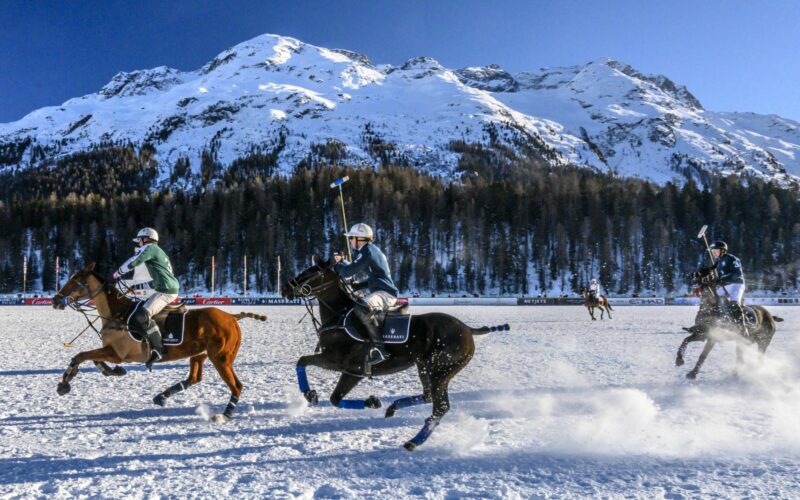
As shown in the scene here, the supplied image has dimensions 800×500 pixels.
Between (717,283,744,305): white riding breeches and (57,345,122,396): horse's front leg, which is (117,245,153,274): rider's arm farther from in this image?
(717,283,744,305): white riding breeches

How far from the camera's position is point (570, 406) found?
26.5 ft

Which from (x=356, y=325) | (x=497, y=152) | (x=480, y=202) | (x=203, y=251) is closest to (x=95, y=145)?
(x=203, y=251)

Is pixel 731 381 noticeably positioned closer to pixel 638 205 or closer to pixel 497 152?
pixel 638 205

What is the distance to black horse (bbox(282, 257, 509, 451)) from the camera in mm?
6668

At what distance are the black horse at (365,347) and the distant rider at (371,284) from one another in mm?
138

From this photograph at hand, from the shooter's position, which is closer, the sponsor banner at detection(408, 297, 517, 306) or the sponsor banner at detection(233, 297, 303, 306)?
the sponsor banner at detection(233, 297, 303, 306)

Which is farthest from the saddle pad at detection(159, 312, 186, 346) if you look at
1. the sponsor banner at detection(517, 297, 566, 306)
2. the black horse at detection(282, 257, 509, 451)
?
the sponsor banner at detection(517, 297, 566, 306)

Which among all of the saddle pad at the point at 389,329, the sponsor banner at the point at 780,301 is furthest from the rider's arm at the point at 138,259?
the sponsor banner at the point at 780,301

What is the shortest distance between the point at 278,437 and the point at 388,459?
1.61 metres

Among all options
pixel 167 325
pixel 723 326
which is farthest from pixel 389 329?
pixel 723 326

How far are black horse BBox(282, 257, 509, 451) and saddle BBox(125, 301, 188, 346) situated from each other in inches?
87.3

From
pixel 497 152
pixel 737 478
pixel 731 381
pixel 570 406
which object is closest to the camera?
pixel 737 478

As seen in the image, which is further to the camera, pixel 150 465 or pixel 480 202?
pixel 480 202

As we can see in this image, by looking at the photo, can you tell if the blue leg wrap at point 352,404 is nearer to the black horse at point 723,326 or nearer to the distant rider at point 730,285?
the black horse at point 723,326
